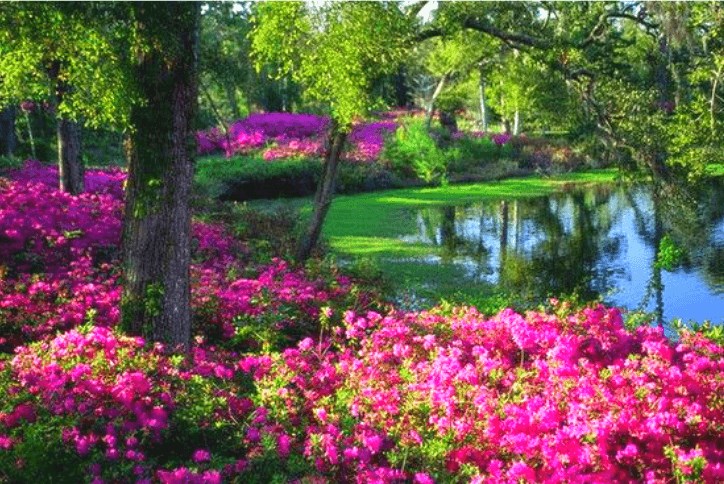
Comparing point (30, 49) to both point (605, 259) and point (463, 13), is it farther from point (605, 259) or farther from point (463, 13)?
point (605, 259)

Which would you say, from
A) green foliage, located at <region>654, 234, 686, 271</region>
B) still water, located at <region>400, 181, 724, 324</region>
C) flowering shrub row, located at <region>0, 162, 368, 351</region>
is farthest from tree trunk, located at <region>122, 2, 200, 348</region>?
green foliage, located at <region>654, 234, 686, 271</region>

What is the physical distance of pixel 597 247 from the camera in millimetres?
20422

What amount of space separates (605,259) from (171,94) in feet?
46.6

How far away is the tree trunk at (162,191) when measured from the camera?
292 inches

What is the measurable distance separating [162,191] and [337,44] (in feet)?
18.1

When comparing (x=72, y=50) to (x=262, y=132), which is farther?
(x=262, y=132)

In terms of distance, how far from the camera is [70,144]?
51.3 ft

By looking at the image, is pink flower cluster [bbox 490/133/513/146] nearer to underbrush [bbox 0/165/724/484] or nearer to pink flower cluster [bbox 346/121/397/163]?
pink flower cluster [bbox 346/121/397/163]

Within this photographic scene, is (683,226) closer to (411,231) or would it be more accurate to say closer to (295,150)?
(411,231)

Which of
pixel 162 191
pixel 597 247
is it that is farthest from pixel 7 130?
pixel 162 191

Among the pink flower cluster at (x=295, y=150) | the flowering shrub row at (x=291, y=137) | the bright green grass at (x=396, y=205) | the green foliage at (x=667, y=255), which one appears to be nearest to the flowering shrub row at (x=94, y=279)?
the bright green grass at (x=396, y=205)

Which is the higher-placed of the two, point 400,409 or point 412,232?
point 400,409

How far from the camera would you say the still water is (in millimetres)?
14609

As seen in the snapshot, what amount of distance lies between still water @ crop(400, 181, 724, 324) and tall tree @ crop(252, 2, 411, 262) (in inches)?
193
